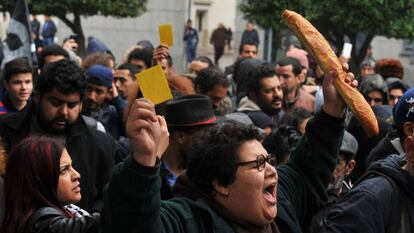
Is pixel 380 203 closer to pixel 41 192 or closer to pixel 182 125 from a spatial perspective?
pixel 41 192

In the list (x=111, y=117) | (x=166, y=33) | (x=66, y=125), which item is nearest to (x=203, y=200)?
(x=66, y=125)

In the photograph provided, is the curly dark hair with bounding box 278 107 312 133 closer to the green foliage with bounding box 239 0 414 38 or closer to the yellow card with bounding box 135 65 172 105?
the yellow card with bounding box 135 65 172 105

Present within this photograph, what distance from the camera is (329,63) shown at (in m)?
4.54

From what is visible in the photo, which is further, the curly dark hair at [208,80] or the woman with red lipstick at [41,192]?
the curly dark hair at [208,80]

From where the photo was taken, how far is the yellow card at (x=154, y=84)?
3.97 m

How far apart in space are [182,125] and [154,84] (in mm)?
1913

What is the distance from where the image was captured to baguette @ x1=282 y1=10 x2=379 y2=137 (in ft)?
14.5

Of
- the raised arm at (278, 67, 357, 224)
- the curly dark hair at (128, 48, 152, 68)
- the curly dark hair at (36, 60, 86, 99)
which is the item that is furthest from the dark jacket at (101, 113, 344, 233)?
the curly dark hair at (128, 48, 152, 68)

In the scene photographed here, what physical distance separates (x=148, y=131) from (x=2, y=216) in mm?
1466

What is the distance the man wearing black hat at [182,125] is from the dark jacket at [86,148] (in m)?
0.68

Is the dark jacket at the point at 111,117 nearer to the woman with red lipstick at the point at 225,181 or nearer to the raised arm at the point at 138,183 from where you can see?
the woman with red lipstick at the point at 225,181

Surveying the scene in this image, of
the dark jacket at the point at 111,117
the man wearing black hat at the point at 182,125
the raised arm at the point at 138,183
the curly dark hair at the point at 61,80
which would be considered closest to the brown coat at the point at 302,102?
the dark jacket at the point at 111,117

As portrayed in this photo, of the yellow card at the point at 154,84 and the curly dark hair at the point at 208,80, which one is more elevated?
A: the yellow card at the point at 154,84

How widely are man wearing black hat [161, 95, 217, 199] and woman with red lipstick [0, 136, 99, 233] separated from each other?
81cm
